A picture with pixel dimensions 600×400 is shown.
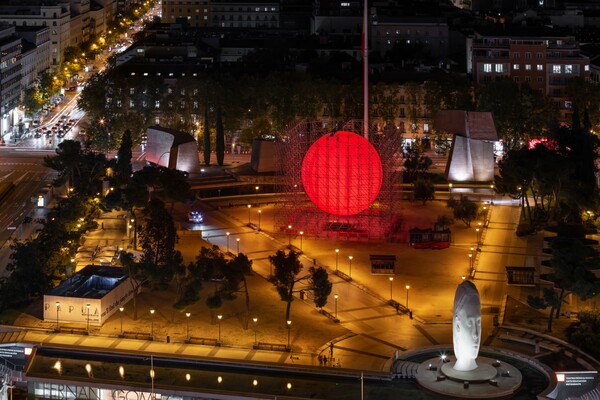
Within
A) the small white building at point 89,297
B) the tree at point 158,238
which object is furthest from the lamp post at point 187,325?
the tree at point 158,238

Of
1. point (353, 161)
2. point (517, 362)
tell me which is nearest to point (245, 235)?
point (353, 161)

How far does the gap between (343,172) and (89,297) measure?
21872mm

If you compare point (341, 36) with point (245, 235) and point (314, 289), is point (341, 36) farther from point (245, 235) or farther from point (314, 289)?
point (314, 289)

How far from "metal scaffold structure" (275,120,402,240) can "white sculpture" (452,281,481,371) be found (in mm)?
27262

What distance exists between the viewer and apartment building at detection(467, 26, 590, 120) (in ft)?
425

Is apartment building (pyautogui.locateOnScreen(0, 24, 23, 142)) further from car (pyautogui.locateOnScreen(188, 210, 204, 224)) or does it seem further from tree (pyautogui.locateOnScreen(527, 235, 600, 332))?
tree (pyautogui.locateOnScreen(527, 235, 600, 332))

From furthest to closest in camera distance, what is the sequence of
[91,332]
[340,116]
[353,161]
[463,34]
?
1. [463,34]
2. [340,116]
3. [353,161]
4. [91,332]

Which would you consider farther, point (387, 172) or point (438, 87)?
point (438, 87)

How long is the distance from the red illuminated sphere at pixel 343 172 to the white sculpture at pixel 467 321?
2715 centimetres

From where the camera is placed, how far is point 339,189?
9038 cm

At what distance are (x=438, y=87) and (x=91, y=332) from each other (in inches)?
2281

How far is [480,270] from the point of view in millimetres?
83688

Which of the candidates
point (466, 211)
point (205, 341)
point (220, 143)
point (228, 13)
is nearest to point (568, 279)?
point (205, 341)

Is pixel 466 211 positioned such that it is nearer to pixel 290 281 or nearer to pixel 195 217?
pixel 195 217
